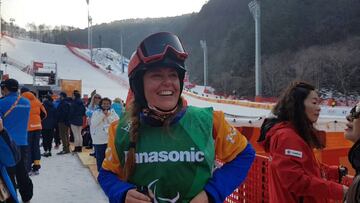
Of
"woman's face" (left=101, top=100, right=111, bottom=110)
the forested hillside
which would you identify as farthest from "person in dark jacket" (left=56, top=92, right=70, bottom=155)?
the forested hillside

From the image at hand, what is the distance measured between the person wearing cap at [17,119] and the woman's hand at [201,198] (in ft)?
13.3

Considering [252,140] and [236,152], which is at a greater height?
[236,152]

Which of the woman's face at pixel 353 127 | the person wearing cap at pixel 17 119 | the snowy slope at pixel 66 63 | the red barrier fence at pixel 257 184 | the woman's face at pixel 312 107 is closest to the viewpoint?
the woman's face at pixel 353 127

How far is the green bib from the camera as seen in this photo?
1682 mm

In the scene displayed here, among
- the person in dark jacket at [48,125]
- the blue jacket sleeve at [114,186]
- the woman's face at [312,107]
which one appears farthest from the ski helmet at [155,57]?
the person in dark jacket at [48,125]

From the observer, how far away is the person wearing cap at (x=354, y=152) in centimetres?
171

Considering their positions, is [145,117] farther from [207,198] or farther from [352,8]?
[352,8]

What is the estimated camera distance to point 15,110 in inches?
206

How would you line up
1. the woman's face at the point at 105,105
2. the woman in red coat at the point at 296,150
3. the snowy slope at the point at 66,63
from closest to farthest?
the woman in red coat at the point at 296,150, the woman's face at the point at 105,105, the snowy slope at the point at 66,63

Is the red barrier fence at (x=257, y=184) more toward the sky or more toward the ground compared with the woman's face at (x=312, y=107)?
more toward the ground

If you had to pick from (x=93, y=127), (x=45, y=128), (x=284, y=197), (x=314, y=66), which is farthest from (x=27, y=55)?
(x=284, y=197)

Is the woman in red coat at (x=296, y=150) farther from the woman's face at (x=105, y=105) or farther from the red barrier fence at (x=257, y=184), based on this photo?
the woman's face at (x=105, y=105)

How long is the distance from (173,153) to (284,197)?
1112 millimetres

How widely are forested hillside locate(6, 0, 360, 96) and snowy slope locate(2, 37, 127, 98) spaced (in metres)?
18.8
